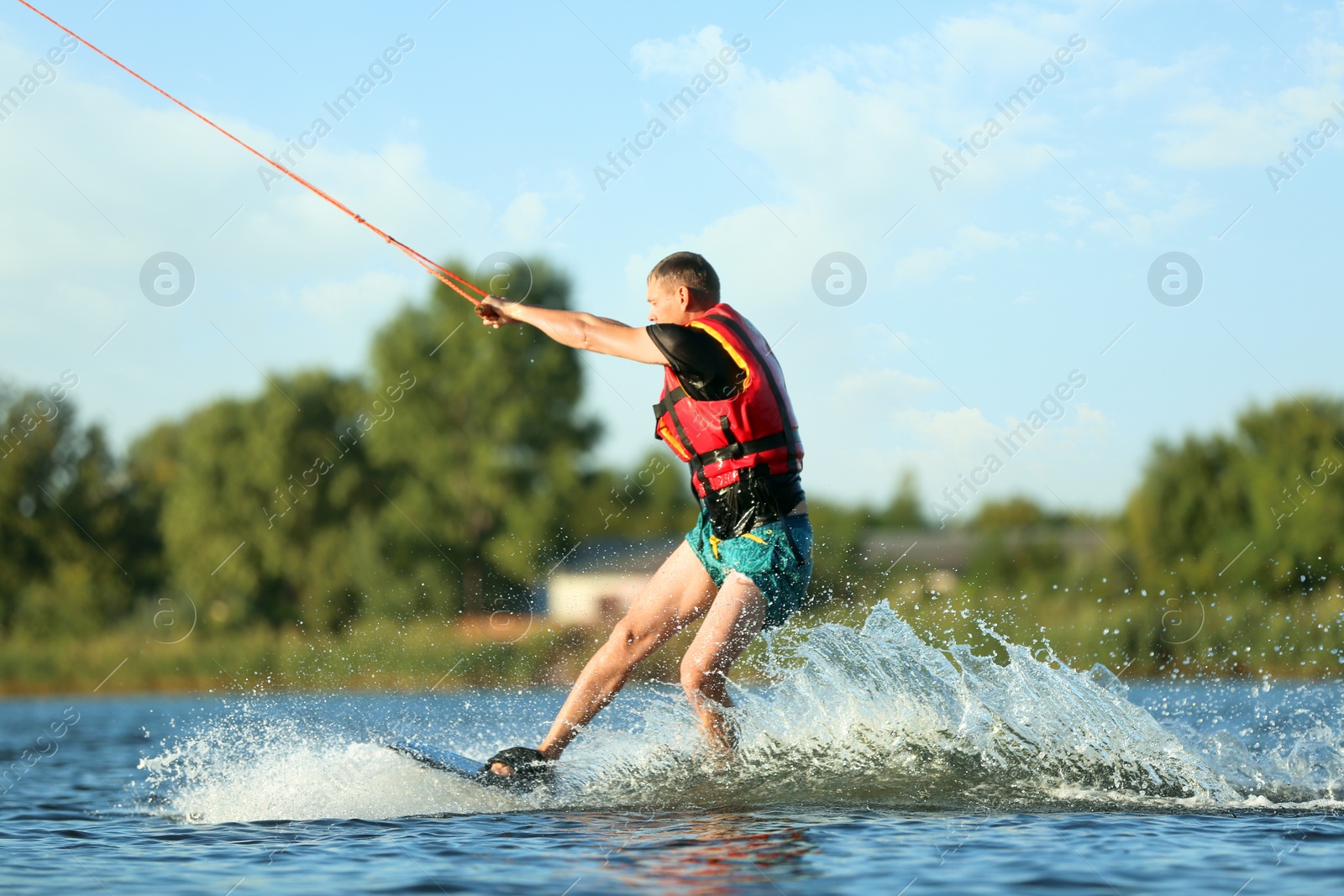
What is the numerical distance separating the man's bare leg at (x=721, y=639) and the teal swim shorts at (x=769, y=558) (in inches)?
2.1

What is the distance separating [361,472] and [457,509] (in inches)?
245

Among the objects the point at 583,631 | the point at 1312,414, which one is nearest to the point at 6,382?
the point at 583,631

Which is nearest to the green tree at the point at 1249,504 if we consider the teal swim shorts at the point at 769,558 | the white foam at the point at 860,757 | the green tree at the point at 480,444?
the green tree at the point at 480,444

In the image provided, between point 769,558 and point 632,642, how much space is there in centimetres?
72

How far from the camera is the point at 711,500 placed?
5.44 m

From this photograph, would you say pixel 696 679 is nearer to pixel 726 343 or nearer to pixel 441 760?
pixel 441 760

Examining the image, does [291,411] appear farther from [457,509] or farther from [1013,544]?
[1013,544]

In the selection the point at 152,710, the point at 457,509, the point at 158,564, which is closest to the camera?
the point at 152,710

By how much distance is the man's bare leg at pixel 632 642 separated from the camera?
18.1ft

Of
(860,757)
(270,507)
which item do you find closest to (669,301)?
(860,757)

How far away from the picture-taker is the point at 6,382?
148 feet

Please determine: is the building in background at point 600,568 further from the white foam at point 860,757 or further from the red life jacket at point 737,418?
the red life jacket at point 737,418

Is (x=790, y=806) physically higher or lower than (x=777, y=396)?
lower

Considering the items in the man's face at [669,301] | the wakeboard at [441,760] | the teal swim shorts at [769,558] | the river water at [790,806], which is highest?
the man's face at [669,301]
